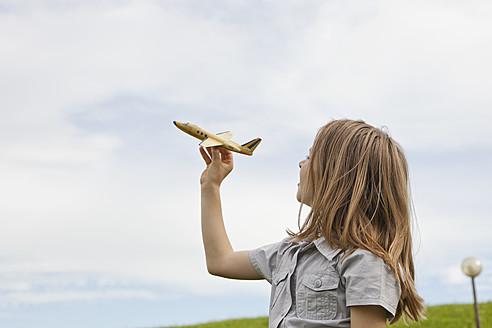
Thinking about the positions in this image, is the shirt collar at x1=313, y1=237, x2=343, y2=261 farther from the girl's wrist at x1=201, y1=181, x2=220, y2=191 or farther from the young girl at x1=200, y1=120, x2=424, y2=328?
the girl's wrist at x1=201, y1=181, x2=220, y2=191

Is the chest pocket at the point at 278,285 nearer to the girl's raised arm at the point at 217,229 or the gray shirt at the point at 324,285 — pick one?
the gray shirt at the point at 324,285

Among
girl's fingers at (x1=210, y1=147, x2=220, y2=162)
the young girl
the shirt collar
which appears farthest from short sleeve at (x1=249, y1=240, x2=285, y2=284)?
girl's fingers at (x1=210, y1=147, x2=220, y2=162)

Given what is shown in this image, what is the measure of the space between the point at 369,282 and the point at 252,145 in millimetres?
1644

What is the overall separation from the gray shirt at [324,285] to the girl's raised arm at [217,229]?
0.72ft

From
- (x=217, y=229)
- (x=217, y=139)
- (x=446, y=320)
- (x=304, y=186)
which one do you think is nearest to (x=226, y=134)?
(x=217, y=139)

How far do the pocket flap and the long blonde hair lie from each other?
0.14 meters

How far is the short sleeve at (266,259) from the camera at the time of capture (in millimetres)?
2754

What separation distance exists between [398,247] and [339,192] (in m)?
0.34

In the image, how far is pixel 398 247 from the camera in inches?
96.5

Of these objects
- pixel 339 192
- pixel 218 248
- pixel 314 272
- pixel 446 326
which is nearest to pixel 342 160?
pixel 339 192

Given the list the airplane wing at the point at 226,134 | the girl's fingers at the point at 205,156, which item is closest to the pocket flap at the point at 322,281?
the girl's fingers at the point at 205,156

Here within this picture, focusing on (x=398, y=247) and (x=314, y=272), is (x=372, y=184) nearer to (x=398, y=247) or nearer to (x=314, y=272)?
(x=398, y=247)

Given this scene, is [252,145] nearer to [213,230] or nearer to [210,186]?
[210,186]

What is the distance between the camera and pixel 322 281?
2.43 meters
